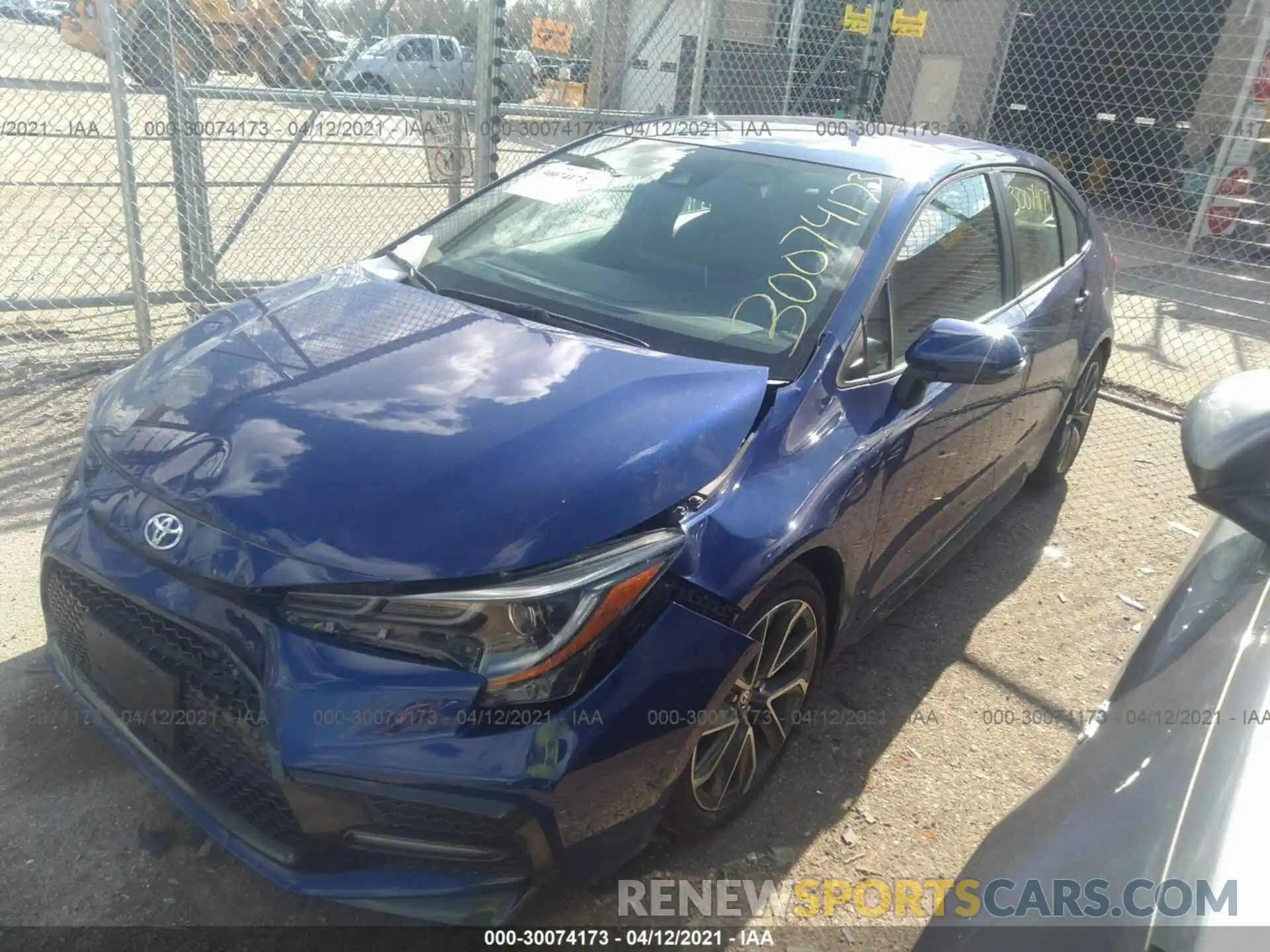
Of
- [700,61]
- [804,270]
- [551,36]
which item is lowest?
[804,270]

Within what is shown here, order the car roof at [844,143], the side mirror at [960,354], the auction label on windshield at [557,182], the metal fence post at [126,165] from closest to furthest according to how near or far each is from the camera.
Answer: the side mirror at [960,354] < the car roof at [844,143] < the auction label on windshield at [557,182] < the metal fence post at [126,165]

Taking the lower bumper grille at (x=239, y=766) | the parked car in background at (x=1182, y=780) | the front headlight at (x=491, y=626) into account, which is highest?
the parked car in background at (x=1182, y=780)

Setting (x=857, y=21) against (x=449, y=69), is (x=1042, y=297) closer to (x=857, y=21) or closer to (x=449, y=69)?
(x=857, y=21)

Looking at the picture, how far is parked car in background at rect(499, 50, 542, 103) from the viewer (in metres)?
5.51

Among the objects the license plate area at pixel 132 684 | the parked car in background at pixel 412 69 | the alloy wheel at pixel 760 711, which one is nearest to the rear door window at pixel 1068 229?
the alloy wheel at pixel 760 711

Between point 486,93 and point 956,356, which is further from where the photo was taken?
point 486,93

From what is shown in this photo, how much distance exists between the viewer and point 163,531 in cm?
198

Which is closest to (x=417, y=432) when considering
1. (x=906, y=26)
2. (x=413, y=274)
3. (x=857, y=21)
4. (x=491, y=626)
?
(x=491, y=626)

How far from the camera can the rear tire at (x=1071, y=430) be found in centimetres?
461

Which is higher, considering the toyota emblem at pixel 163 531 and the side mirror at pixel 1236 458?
the side mirror at pixel 1236 458

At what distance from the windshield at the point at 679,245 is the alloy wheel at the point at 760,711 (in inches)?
26.5

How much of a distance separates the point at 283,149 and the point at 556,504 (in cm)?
454

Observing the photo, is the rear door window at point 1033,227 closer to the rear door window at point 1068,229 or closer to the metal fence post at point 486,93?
the rear door window at point 1068,229

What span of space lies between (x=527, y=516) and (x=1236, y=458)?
138cm
